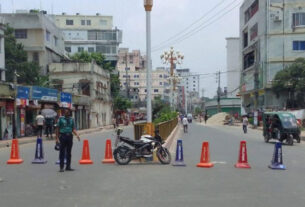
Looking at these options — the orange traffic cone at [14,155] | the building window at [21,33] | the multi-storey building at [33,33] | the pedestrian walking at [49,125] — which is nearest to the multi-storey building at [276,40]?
the multi-storey building at [33,33]

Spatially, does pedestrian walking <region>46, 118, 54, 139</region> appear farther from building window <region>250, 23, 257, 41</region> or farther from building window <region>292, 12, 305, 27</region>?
building window <region>250, 23, 257, 41</region>

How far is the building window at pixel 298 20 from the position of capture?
5209cm

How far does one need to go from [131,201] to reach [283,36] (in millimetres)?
48556

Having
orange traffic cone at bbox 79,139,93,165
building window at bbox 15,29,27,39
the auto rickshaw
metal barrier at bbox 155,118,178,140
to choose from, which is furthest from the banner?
orange traffic cone at bbox 79,139,93,165

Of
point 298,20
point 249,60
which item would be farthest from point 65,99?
point 249,60

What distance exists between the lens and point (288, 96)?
51375 mm

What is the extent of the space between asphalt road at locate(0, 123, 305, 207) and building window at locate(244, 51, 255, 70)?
160 ft

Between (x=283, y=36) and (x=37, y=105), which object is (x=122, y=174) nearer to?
(x=37, y=105)

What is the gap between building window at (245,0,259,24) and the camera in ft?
189

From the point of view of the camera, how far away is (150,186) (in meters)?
9.52

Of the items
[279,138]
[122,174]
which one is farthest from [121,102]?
[122,174]

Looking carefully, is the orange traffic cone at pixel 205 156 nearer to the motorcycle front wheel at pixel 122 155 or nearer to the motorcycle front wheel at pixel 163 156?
the motorcycle front wheel at pixel 163 156

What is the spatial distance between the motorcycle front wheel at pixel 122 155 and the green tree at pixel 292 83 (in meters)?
35.6

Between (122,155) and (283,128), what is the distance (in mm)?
13542
